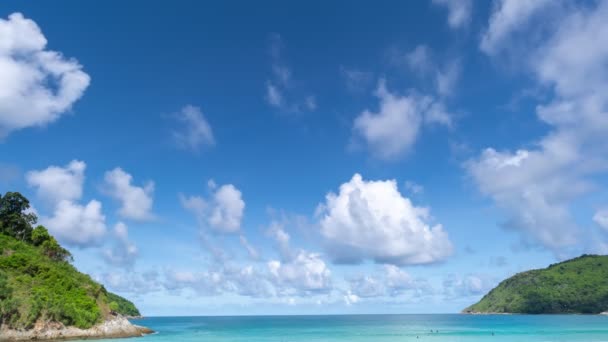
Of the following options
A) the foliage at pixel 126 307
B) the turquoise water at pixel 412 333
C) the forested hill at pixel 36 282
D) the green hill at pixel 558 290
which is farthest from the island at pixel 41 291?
the green hill at pixel 558 290

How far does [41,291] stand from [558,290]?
16445 cm

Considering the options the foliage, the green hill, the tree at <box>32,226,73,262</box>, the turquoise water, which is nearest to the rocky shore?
the turquoise water

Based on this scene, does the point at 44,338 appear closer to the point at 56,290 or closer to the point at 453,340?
the point at 56,290

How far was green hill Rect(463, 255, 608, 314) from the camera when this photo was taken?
149000 millimetres

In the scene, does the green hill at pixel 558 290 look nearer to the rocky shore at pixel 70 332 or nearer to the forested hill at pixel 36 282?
the rocky shore at pixel 70 332

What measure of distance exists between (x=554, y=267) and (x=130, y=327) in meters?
179

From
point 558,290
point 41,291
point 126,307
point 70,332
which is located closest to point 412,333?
point 70,332

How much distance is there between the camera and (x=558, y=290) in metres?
160

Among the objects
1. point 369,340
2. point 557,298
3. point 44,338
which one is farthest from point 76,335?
point 557,298

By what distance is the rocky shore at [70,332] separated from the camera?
4506cm

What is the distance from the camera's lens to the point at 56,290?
53.8m

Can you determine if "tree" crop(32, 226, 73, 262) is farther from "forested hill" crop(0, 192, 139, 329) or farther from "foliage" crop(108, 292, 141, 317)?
"foliage" crop(108, 292, 141, 317)

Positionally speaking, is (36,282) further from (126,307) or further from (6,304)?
(126,307)

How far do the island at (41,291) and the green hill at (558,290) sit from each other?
140760mm
